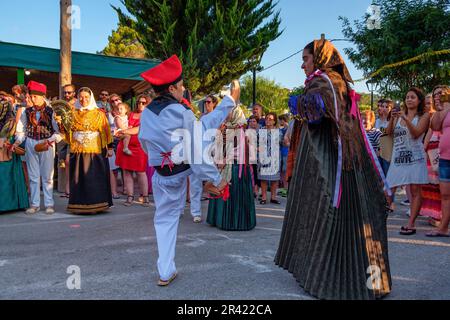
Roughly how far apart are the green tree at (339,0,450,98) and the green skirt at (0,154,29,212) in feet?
41.9

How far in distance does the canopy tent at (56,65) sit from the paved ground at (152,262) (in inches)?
197

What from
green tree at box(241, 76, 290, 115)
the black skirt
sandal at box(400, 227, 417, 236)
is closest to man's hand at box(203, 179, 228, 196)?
sandal at box(400, 227, 417, 236)

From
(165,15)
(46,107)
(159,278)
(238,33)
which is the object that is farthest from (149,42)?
(159,278)

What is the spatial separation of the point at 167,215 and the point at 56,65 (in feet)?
27.0

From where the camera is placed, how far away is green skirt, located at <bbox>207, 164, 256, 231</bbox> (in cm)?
569

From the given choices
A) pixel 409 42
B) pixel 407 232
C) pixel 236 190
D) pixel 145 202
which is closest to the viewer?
pixel 407 232

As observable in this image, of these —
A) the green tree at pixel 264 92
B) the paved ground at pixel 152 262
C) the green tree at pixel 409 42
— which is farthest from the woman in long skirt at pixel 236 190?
the green tree at pixel 264 92

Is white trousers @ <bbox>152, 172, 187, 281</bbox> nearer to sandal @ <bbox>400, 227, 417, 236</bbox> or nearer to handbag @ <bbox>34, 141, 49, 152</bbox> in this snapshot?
sandal @ <bbox>400, 227, 417, 236</bbox>

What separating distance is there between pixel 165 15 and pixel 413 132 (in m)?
13.5

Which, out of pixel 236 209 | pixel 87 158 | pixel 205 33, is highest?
pixel 205 33

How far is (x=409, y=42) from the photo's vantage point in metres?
14.7

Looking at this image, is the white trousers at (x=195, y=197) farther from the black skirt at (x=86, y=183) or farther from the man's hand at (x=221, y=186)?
the man's hand at (x=221, y=186)

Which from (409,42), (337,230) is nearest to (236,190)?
(337,230)

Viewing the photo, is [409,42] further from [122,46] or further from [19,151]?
[122,46]
